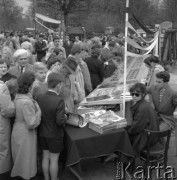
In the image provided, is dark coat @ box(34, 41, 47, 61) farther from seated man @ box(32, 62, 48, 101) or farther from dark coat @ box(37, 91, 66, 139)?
dark coat @ box(37, 91, 66, 139)

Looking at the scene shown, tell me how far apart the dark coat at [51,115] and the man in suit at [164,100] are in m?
1.73

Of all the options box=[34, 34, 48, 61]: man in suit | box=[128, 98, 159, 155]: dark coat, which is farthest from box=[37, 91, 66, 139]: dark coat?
box=[34, 34, 48, 61]: man in suit

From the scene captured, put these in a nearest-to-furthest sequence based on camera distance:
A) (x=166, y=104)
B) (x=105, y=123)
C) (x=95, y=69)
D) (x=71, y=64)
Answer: (x=105, y=123) < (x=166, y=104) < (x=71, y=64) < (x=95, y=69)

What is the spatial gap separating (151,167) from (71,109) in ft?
4.77

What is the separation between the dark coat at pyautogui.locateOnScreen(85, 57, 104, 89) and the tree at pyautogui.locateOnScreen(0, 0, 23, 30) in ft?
116

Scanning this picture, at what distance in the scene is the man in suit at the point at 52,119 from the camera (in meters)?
3.19

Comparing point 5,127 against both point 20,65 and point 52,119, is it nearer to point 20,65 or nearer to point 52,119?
point 52,119

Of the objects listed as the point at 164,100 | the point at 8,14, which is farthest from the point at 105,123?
the point at 8,14

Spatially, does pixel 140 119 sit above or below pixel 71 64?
below

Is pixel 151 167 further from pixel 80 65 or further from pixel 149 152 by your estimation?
pixel 80 65

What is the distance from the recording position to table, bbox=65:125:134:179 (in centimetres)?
328

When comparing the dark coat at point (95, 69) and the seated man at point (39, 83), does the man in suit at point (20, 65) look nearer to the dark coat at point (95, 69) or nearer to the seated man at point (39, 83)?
the seated man at point (39, 83)

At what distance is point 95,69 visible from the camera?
6.23 meters

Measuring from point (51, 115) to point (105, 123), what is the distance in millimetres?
689
